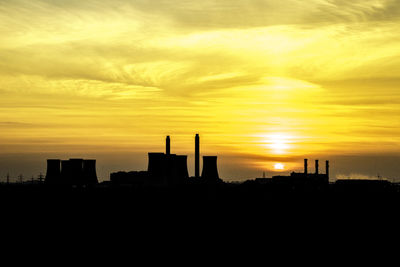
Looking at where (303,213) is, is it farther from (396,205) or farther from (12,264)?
(12,264)

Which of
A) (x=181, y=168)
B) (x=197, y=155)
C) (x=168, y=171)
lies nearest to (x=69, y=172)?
(x=168, y=171)

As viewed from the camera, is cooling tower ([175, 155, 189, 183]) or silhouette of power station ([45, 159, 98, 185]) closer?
silhouette of power station ([45, 159, 98, 185])

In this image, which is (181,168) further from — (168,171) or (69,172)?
(69,172)

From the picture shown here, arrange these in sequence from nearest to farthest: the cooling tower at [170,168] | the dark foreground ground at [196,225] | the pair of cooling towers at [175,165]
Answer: the dark foreground ground at [196,225]
the cooling tower at [170,168]
the pair of cooling towers at [175,165]

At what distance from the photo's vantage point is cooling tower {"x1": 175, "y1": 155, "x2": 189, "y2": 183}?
70075 millimetres

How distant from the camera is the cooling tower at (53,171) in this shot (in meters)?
64.2

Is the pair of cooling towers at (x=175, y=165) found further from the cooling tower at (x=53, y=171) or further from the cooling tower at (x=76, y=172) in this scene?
the cooling tower at (x=53, y=171)

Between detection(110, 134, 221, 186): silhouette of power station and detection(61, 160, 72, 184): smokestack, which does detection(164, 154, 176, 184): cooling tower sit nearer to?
detection(110, 134, 221, 186): silhouette of power station

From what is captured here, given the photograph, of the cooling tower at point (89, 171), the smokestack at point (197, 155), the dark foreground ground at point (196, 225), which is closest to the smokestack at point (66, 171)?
the cooling tower at point (89, 171)

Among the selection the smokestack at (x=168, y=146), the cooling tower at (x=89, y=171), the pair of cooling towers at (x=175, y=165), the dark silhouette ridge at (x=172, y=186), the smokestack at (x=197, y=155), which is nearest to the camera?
the dark silhouette ridge at (x=172, y=186)

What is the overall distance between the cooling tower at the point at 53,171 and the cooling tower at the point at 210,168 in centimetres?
1837

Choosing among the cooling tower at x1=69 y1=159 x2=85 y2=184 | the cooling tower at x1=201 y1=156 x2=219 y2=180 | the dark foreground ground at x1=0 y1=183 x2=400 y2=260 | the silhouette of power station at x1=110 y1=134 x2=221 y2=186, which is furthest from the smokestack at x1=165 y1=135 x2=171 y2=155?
the dark foreground ground at x1=0 y1=183 x2=400 y2=260

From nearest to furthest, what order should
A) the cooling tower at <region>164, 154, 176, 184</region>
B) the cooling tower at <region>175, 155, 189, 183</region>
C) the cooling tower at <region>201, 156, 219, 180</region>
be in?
the cooling tower at <region>164, 154, 176, 184</region>
the cooling tower at <region>175, 155, 189, 183</region>
the cooling tower at <region>201, 156, 219, 180</region>

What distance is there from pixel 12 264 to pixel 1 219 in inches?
483
